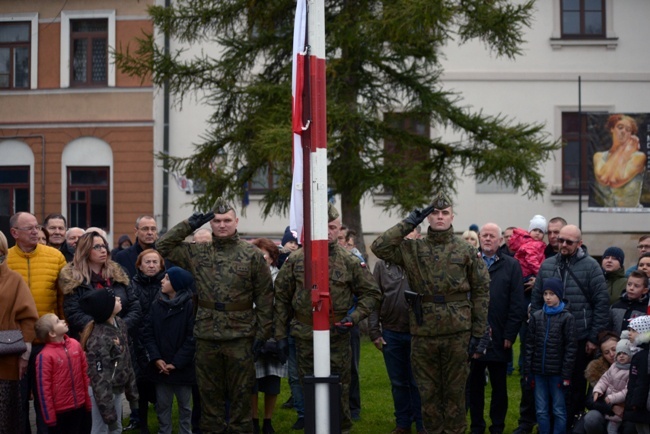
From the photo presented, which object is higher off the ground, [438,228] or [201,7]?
Answer: [201,7]

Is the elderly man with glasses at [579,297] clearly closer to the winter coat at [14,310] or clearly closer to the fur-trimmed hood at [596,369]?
the fur-trimmed hood at [596,369]

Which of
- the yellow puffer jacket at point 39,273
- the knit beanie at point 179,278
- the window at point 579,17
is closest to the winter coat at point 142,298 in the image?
the knit beanie at point 179,278

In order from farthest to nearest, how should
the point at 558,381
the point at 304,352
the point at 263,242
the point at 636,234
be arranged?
the point at 636,234 → the point at 263,242 → the point at 558,381 → the point at 304,352

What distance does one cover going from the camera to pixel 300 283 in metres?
8.83

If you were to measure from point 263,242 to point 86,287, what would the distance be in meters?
2.65

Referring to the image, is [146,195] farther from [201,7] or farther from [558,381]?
[558,381]

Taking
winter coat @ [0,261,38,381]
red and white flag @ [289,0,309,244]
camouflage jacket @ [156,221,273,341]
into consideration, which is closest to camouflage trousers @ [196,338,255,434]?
camouflage jacket @ [156,221,273,341]

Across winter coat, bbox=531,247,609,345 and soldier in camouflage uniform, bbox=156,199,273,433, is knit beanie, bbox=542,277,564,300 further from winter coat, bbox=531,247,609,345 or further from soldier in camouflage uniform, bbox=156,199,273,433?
soldier in camouflage uniform, bbox=156,199,273,433

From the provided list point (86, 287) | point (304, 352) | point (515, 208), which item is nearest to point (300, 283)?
point (304, 352)

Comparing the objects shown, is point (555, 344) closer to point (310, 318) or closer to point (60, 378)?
point (310, 318)

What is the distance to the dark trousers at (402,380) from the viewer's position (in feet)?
33.9

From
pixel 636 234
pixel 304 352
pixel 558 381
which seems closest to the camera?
pixel 304 352

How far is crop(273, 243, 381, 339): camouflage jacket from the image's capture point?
8.80 meters

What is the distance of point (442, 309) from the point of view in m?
8.95
